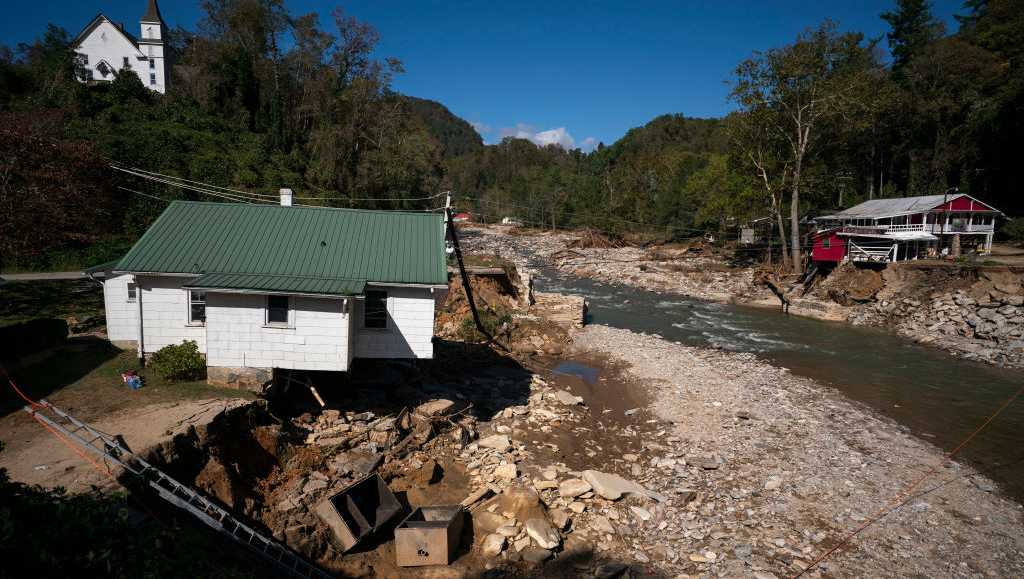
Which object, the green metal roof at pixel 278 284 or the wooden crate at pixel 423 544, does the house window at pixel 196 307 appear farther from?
the wooden crate at pixel 423 544

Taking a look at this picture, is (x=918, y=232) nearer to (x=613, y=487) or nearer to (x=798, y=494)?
(x=798, y=494)

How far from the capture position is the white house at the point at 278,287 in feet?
42.3

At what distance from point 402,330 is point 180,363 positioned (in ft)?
18.9

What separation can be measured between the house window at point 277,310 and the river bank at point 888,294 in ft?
101

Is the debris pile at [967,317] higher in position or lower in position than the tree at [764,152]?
lower

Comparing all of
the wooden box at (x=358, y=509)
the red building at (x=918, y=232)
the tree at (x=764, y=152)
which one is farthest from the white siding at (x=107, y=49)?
the red building at (x=918, y=232)

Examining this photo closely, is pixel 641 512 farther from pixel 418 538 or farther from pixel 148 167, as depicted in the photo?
pixel 148 167

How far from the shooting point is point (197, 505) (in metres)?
9.10

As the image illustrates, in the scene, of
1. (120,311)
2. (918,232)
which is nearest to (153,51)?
(120,311)

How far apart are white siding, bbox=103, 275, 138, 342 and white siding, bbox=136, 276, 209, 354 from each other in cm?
153

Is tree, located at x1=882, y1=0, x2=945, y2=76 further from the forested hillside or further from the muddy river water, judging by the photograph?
the muddy river water

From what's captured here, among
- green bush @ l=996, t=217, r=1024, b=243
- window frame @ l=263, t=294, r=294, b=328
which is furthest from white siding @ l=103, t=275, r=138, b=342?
green bush @ l=996, t=217, r=1024, b=243

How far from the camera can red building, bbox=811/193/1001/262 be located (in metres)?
38.1

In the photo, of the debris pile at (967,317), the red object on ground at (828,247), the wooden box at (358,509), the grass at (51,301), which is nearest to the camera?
the wooden box at (358,509)
